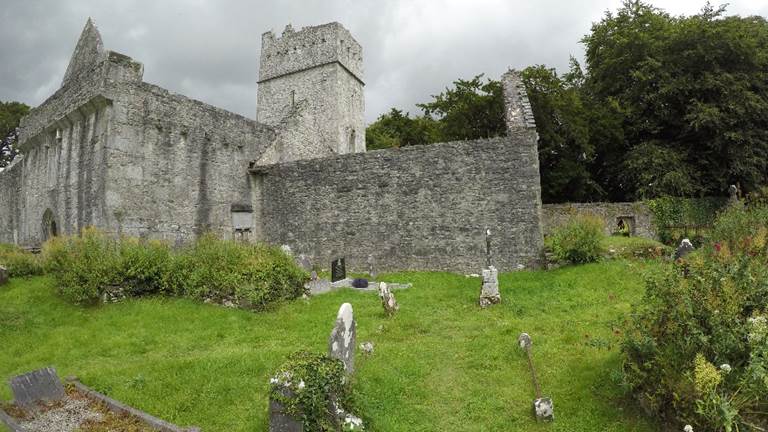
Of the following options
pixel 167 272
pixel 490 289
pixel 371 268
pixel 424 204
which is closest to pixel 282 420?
pixel 490 289

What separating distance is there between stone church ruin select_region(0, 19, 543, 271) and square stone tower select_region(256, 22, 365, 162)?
8162 mm

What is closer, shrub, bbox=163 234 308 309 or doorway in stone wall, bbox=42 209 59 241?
shrub, bbox=163 234 308 309

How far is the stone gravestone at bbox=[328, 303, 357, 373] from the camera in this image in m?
5.81

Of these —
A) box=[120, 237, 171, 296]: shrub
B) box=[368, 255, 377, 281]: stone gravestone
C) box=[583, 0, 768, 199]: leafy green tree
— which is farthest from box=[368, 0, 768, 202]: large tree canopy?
box=[120, 237, 171, 296]: shrub

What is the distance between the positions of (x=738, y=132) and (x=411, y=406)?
2157 cm

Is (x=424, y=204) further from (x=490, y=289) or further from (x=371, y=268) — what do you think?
(x=490, y=289)

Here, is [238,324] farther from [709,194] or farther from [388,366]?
[709,194]

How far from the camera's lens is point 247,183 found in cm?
1864

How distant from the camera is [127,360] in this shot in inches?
311

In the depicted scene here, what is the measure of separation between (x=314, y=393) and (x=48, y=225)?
663 inches

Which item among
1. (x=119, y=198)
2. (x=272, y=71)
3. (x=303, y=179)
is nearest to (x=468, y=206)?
(x=303, y=179)

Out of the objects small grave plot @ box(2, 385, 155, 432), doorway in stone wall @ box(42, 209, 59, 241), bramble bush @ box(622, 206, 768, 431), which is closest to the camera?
bramble bush @ box(622, 206, 768, 431)

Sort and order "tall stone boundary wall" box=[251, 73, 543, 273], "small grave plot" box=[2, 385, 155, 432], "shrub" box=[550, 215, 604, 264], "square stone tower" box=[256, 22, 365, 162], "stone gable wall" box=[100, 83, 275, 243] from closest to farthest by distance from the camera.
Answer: "small grave plot" box=[2, 385, 155, 432], "shrub" box=[550, 215, 604, 264], "stone gable wall" box=[100, 83, 275, 243], "tall stone boundary wall" box=[251, 73, 543, 273], "square stone tower" box=[256, 22, 365, 162]

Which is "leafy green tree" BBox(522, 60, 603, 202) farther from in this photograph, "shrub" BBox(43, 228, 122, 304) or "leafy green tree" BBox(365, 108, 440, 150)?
"shrub" BBox(43, 228, 122, 304)
